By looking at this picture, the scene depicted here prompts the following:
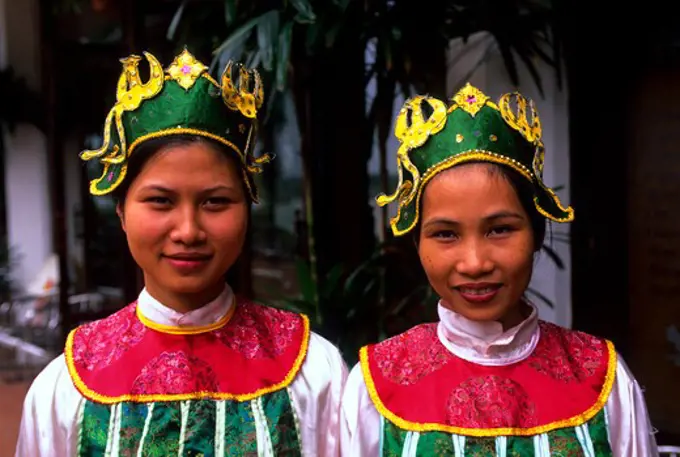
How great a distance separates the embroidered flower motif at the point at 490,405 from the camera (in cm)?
181

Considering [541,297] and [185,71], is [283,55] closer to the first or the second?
[185,71]

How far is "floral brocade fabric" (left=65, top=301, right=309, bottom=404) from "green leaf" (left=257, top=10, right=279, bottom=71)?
119 cm

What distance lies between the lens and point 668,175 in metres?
3.83

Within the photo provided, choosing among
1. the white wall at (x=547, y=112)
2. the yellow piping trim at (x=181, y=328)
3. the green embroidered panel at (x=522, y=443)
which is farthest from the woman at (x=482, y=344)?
the white wall at (x=547, y=112)

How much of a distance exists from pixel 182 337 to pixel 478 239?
706 mm

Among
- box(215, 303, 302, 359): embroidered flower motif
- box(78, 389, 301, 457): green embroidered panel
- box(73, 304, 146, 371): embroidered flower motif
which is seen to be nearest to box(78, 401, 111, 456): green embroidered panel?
box(78, 389, 301, 457): green embroidered panel

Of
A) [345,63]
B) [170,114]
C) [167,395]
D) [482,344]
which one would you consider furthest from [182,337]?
[345,63]

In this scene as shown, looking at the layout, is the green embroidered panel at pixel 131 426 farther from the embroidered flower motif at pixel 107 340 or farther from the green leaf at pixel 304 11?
the green leaf at pixel 304 11

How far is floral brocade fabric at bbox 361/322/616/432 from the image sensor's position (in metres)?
1.82

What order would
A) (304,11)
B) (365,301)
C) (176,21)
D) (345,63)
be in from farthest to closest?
(345,63)
(365,301)
(176,21)
(304,11)

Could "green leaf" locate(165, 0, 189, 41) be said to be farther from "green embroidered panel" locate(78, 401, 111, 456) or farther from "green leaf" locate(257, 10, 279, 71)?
"green embroidered panel" locate(78, 401, 111, 456)

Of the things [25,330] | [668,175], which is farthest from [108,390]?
[25,330]

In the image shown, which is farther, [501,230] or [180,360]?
[180,360]

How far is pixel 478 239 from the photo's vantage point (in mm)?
1772
